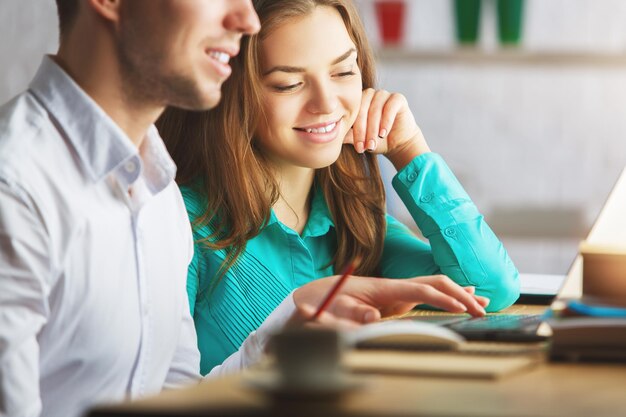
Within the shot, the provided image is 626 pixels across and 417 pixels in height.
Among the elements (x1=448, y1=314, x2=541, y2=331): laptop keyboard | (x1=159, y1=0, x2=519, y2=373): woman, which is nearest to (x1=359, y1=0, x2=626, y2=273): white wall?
(x1=159, y1=0, x2=519, y2=373): woman

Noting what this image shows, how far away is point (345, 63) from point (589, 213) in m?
1.97

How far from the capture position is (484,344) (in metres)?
1.15

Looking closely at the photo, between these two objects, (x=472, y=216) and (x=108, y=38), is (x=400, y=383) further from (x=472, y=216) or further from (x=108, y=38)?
(x=472, y=216)

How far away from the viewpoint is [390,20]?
3.63 meters

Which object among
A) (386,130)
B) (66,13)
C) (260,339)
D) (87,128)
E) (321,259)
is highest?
(66,13)

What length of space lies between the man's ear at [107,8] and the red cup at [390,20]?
7.33 ft

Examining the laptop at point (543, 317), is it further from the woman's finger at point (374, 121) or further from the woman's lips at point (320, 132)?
the woman's finger at point (374, 121)

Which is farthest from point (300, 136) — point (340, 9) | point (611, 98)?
point (611, 98)

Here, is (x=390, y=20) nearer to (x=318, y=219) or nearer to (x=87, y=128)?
(x=318, y=219)

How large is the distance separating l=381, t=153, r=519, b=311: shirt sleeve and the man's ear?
0.87 metres

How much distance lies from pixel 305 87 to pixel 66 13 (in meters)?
0.62

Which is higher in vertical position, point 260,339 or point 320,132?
point 320,132

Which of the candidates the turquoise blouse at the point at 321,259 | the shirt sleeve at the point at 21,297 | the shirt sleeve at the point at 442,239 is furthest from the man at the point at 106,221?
the shirt sleeve at the point at 442,239

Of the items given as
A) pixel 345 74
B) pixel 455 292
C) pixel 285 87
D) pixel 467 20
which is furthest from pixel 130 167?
pixel 467 20
